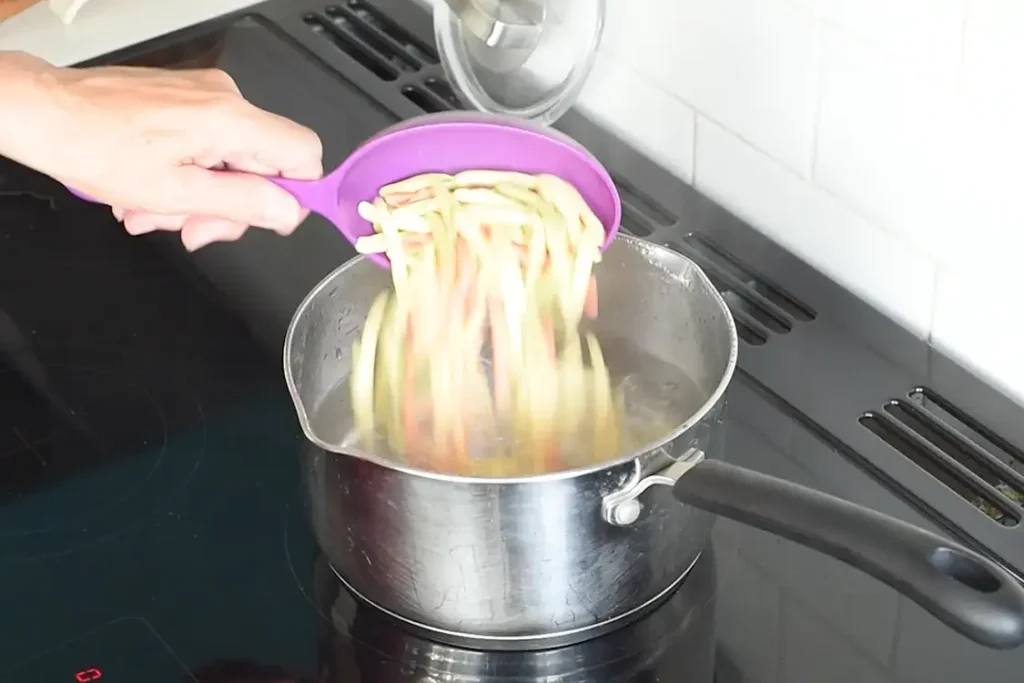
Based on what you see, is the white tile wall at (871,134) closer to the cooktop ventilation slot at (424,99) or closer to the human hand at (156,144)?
the cooktop ventilation slot at (424,99)

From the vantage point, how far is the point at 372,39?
3.49 feet

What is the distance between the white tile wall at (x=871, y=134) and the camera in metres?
0.68

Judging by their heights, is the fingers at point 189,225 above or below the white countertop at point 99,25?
above

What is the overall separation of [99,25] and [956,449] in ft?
2.45

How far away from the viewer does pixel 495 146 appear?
0.72 metres

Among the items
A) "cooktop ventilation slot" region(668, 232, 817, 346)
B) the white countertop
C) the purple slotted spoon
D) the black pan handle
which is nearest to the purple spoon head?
the purple slotted spoon

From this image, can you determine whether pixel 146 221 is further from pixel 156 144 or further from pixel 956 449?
pixel 956 449

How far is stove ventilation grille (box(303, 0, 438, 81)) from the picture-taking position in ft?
3.40

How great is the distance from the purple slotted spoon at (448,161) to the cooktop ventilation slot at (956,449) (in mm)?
183

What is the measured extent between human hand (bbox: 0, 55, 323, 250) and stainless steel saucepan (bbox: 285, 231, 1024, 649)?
0.07 metres

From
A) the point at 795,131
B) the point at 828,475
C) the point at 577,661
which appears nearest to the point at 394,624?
the point at 577,661

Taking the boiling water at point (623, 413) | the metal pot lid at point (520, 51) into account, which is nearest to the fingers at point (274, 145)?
the boiling water at point (623, 413)

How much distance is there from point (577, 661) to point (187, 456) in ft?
0.84

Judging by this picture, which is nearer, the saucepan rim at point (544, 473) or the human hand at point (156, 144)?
the saucepan rim at point (544, 473)
